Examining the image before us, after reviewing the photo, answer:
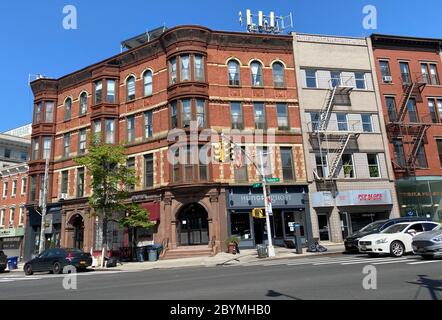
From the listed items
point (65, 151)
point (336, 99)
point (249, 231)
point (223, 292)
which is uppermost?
point (336, 99)

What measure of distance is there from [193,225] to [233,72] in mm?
12718

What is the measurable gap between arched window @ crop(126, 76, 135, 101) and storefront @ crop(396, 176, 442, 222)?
77.5 ft

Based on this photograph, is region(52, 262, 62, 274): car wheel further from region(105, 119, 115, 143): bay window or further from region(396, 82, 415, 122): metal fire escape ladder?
region(396, 82, 415, 122): metal fire escape ladder

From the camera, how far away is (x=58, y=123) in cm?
3534

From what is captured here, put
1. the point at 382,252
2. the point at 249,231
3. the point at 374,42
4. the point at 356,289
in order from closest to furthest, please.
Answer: the point at 356,289, the point at 382,252, the point at 249,231, the point at 374,42

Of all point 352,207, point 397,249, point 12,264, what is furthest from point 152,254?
point 397,249

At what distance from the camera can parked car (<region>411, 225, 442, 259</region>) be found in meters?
Result: 14.2

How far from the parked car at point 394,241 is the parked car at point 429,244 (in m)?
1.59

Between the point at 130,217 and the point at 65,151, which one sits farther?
the point at 65,151

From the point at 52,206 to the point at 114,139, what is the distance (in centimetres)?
890

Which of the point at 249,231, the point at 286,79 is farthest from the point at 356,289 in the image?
the point at 286,79

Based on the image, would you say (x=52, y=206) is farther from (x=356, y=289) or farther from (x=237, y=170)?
(x=356, y=289)

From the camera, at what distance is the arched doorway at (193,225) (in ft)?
89.9

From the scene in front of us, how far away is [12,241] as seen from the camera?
136 feet
